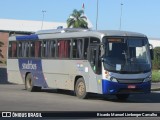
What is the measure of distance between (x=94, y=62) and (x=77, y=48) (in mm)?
1687

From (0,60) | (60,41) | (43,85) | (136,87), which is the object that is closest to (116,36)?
(136,87)

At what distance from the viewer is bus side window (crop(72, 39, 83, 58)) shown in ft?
67.2

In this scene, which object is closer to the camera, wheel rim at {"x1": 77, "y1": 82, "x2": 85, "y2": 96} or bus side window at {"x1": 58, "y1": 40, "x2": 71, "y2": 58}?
wheel rim at {"x1": 77, "y1": 82, "x2": 85, "y2": 96}

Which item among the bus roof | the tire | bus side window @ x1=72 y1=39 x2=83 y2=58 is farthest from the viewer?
the tire

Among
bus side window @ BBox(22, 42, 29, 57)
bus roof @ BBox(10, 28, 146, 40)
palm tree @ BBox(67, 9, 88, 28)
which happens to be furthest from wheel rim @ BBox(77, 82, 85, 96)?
palm tree @ BBox(67, 9, 88, 28)

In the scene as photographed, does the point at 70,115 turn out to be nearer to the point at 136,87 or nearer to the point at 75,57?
the point at 136,87

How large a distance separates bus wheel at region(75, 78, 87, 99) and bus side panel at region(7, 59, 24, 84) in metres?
5.56

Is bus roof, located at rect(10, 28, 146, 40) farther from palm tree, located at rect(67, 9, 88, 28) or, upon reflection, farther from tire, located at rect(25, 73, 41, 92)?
palm tree, located at rect(67, 9, 88, 28)

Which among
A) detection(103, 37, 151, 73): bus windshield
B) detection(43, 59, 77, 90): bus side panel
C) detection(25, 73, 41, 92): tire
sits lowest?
detection(25, 73, 41, 92): tire

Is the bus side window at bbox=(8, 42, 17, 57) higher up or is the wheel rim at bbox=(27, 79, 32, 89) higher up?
the bus side window at bbox=(8, 42, 17, 57)

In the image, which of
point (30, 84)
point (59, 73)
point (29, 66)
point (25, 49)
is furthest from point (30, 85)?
point (59, 73)

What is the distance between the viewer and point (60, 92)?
2505 centimetres

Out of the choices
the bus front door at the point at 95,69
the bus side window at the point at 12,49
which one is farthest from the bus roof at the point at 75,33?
the bus front door at the point at 95,69

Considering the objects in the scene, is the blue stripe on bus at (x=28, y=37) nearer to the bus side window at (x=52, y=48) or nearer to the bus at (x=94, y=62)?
the bus at (x=94, y=62)
